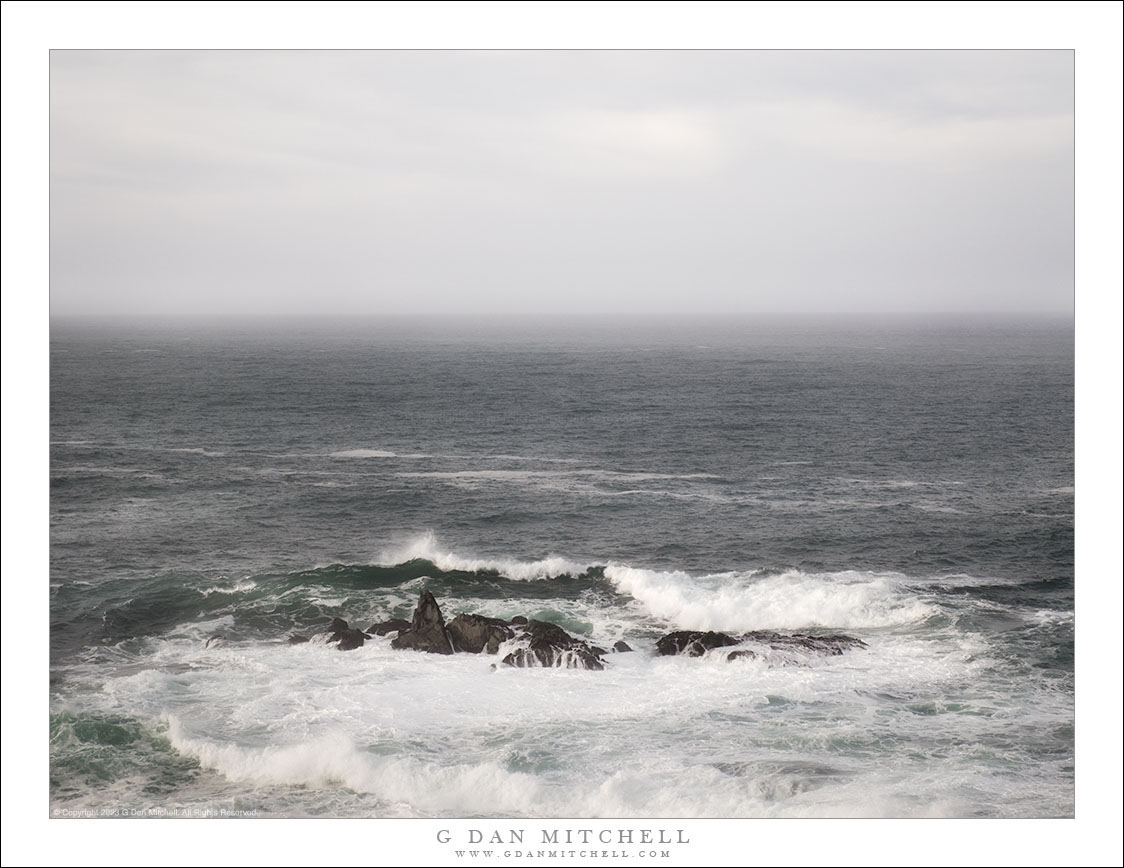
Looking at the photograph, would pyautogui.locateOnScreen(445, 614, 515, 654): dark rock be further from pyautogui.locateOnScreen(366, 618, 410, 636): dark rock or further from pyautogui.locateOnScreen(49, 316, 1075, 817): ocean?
pyautogui.locateOnScreen(366, 618, 410, 636): dark rock

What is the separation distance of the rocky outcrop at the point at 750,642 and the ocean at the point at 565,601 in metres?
0.33

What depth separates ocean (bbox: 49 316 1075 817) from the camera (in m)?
20.9

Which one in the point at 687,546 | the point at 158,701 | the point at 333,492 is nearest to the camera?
the point at 158,701

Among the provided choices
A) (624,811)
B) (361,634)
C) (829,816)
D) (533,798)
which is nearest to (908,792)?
(829,816)

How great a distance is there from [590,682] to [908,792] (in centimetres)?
811

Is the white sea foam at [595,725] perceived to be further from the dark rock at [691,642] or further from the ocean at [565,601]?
the dark rock at [691,642]

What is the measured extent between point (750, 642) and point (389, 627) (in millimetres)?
10191

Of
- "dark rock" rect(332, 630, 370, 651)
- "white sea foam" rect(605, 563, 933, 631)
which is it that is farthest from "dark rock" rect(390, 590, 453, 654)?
"white sea foam" rect(605, 563, 933, 631)

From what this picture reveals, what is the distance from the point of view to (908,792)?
20094 millimetres

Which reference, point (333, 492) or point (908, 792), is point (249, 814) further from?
point (333, 492)

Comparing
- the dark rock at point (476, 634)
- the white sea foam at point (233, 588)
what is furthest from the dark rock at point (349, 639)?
the white sea foam at point (233, 588)

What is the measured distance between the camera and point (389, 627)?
28.3 m

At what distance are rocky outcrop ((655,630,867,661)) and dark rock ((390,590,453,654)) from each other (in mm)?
5945

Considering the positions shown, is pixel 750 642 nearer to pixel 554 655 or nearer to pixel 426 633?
pixel 554 655
